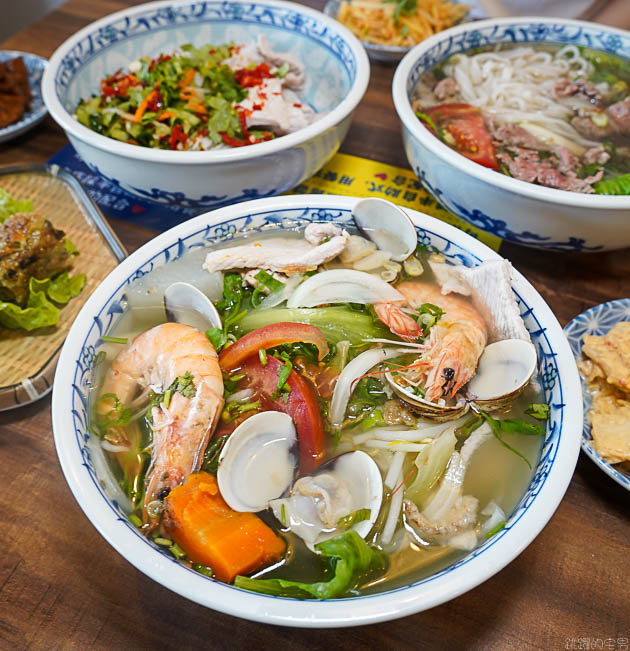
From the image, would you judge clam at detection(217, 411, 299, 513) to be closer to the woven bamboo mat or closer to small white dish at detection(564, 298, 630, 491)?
the woven bamboo mat

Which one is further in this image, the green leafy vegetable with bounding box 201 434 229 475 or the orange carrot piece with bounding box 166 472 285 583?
the green leafy vegetable with bounding box 201 434 229 475

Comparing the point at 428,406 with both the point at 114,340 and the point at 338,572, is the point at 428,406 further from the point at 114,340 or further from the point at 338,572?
the point at 114,340

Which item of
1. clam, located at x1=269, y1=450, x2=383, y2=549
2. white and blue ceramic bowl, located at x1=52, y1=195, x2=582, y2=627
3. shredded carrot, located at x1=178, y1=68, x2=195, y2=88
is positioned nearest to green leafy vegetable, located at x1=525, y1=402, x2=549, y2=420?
white and blue ceramic bowl, located at x1=52, y1=195, x2=582, y2=627

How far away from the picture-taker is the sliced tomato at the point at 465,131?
5.94 feet

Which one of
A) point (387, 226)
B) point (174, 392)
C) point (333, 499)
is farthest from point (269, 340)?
point (387, 226)

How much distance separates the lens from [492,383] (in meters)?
1.24

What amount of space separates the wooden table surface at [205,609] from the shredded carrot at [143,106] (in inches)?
42.9

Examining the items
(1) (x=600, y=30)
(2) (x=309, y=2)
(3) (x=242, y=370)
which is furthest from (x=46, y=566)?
(2) (x=309, y=2)

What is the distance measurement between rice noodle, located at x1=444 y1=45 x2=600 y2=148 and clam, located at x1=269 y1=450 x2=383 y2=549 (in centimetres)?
157

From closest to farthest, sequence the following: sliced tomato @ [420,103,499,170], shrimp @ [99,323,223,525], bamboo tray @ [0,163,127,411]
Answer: shrimp @ [99,323,223,525] → bamboo tray @ [0,163,127,411] → sliced tomato @ [420,103,499,170]

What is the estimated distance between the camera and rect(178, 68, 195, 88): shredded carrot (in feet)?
6.79

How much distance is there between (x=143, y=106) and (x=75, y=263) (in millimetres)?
644

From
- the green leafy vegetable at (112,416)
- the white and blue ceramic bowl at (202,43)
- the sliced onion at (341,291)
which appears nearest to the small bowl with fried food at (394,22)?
the white and blue ceramic bowl at (202,43)

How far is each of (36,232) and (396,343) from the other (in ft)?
3.91
